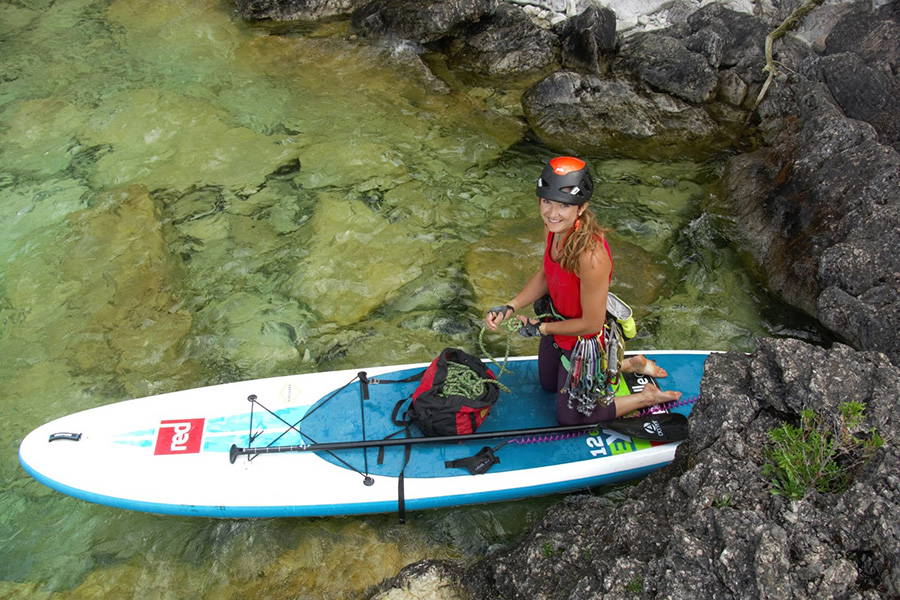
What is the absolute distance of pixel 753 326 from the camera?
240 inches

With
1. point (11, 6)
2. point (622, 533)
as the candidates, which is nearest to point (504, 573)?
point (622, 533)

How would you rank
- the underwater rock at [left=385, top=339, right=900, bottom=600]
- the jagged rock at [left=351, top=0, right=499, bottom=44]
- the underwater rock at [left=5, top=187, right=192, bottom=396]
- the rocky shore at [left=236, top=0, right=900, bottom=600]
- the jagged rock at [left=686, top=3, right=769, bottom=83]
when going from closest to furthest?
1. the underwater rock at [left=385, top=339, right=900, bottom=600]
2. the rocky shore at [left=236, top=0, right=900, bottom=600]
3. the underwater rock at [left=5, top=187, right=192, bottom=396]
4. the jagged rock at [left=686, top=3, right=769, bottom=83]
5. the jagged rock at [left=351, top=0, right=499, bottom=44]

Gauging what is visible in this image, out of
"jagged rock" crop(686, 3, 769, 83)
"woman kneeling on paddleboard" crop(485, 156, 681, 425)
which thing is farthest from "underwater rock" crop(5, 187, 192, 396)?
"jagged rock" crop(686, 3, 769, 83)

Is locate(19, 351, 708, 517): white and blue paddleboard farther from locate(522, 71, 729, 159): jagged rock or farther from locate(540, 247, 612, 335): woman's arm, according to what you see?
locate(522, 71, 729, 159): jagged rock

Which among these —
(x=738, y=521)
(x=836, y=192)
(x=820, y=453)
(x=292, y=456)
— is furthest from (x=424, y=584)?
(x=836, y=192)

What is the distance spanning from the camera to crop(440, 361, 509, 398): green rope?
4.53 meters

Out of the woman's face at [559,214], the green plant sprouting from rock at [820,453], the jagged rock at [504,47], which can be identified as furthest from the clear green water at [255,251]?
the woman's face at [559,214]

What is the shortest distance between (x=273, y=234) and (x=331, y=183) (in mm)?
1016

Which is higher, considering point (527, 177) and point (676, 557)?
point (676, 557)

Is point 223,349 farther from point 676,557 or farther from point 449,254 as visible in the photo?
point 676,557

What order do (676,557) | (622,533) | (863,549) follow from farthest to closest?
(622,533) → (676,557) → (863,549)

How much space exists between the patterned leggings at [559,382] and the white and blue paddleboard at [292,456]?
0.13 metres

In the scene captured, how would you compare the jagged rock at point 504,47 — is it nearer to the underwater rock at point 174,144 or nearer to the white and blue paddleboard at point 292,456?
the underwater rock at point 174,144

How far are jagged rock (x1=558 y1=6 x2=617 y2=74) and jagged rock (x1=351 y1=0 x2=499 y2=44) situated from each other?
1316mm
